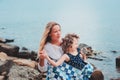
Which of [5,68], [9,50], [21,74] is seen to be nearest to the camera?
[21,74]

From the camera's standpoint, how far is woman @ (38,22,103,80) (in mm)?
7406

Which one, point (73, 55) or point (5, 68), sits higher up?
point (73, 55)

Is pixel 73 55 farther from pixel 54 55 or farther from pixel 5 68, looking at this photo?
pixel 5 68

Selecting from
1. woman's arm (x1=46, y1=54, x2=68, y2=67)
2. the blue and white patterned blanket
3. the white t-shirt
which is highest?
the white t-shirt

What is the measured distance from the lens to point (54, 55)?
754cm

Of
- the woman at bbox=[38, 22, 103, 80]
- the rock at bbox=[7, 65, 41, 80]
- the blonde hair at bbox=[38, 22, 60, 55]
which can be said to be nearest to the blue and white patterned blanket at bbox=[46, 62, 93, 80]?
the woman at bbox=[38, 22, 103, 80]

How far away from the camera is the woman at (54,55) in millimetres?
7406

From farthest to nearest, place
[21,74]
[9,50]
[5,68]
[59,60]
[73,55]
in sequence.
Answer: [9,50], [5,68], [21,74], [73,55], [59,60]

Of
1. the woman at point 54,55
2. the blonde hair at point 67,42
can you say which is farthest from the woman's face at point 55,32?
the blonde hair at point 67,42

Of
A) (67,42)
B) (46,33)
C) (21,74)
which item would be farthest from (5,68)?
(67,42)

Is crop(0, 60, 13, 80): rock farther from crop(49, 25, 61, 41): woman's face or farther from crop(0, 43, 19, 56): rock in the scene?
crop(0, 43, 19, 56): rock

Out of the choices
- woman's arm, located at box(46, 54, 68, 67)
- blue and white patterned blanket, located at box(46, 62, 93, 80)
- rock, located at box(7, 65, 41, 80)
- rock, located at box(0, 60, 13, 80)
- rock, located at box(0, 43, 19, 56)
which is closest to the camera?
woman's arm, located at box(46, 54, 68, 67)

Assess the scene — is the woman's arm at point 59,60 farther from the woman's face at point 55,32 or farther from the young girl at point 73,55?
the woman's face at point 55,32

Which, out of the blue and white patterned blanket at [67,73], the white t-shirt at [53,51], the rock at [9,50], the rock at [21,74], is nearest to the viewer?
the blue and white patterned blanket at [67,73]
